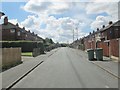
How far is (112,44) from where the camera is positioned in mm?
33531

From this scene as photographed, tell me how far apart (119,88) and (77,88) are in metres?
1.65

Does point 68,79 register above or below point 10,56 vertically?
below

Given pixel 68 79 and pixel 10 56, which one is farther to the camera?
pixel 10 56

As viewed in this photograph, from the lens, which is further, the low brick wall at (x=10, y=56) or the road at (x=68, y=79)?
the low brick wall at (x=10, y=56)

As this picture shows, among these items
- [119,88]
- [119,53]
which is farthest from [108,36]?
[119,88]

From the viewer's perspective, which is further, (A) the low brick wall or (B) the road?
(A) the low brick wall

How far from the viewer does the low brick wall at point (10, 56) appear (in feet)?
71.4

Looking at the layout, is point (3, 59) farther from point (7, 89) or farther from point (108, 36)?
point (108, 36)

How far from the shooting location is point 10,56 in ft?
77.0

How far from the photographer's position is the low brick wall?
71.4 ft

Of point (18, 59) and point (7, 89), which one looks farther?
point (18, 59)

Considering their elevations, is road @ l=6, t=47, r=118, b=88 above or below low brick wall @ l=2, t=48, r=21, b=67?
below

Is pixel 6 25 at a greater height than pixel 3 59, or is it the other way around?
pixel 6 25

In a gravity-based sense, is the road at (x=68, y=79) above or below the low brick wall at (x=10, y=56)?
below
